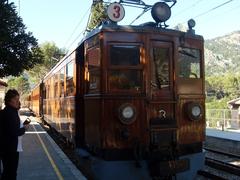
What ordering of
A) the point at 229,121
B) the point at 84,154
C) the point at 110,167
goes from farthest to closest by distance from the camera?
the point at 229,121, the point at 84,154, the point at 110,167

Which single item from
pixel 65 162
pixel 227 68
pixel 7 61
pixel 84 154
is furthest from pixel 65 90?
pixel 227 68

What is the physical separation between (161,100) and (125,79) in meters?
0.71

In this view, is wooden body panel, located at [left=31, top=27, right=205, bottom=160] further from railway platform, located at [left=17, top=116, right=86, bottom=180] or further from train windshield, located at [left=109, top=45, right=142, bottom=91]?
railway platform, located at [left=17, top=116, right=86, bottom=180]

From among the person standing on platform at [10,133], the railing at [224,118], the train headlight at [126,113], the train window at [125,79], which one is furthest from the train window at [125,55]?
the railing at [224,118]

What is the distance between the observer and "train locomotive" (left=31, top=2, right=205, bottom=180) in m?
6.98

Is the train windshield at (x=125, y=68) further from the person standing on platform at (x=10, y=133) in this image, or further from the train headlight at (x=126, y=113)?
the person standing on platform at (x=10, y=133)

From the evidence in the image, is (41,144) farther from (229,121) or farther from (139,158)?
(229,121)

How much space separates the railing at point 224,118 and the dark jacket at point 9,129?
1745 centimetres

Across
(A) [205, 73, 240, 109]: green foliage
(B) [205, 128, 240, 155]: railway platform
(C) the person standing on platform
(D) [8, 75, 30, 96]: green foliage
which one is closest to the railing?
(B) [205, 128, 240, 155]: railway platform

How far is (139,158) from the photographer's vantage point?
698 cm

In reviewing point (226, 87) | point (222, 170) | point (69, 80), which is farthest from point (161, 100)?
point (226, 87)

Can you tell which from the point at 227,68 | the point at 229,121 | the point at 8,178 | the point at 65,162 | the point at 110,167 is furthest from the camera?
the point at 227,68

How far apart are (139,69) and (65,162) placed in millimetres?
4325

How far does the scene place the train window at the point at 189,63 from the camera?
25.3 feet
